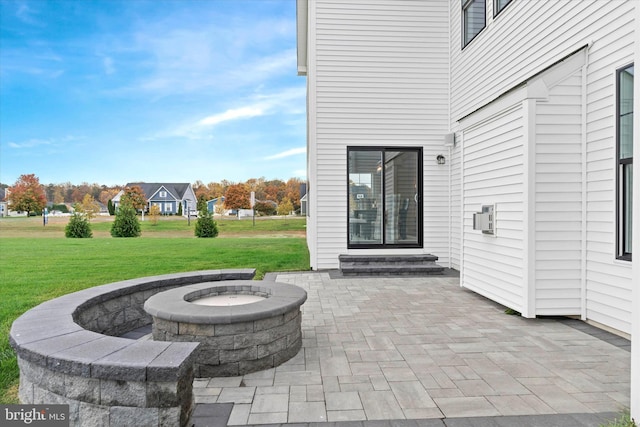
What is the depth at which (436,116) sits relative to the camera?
823cm

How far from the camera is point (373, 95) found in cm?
808

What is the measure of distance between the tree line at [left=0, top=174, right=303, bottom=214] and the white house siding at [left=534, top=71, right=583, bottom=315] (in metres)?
17.5

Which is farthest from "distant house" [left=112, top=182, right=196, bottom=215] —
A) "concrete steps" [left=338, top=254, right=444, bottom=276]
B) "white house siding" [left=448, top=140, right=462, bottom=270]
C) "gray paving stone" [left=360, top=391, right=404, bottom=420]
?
"gray paving stone" [left=360, top=391, right=404, bottom=420]

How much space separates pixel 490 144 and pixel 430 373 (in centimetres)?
350

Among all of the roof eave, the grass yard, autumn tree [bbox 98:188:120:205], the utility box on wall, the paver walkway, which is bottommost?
the grass yard

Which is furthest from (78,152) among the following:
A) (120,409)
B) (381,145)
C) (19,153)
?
(120,409)

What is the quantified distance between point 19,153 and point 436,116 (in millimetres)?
27836

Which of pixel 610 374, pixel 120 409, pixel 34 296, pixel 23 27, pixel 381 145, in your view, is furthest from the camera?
pixel 23 27

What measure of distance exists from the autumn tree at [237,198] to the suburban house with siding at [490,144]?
21.3 m

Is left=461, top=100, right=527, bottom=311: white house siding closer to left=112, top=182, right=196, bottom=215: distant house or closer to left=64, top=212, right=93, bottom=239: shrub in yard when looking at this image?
left=64, top=212, right=93, bottom=239: shrub in yard

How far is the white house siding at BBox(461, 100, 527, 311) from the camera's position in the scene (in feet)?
14.4

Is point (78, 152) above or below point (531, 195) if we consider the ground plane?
above

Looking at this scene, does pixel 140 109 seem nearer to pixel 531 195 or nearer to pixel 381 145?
pixel 381 145

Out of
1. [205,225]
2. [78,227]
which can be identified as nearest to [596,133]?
[205,225]
